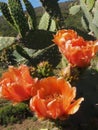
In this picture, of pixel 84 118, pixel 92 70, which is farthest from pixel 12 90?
pixel 92 70

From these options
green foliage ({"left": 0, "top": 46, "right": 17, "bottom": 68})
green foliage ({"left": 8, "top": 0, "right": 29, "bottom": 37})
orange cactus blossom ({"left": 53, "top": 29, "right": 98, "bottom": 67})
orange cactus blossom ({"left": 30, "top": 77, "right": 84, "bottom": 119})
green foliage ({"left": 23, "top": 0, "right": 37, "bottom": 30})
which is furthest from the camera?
green foliage ({"left": 0, "top": 46, "right": 17, "bottom": 68})

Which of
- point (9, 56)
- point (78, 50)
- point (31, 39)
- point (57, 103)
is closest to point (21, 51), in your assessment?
point (31, 39)

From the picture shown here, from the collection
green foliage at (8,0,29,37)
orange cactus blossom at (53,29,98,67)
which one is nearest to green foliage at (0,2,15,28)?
green foliage at (8,0,29,37)

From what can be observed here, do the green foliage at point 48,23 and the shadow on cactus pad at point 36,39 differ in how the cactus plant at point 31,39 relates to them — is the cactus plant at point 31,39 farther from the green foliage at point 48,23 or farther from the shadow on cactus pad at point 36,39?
the green foliage at point 48,23

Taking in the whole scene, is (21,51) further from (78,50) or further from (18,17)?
(78,50)

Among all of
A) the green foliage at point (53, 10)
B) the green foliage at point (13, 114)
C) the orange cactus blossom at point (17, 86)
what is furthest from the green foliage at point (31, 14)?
the green foliage at point (13, 114)

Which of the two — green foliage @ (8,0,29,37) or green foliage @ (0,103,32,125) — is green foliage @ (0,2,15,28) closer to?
green foliage @ (8,0,29,37)
